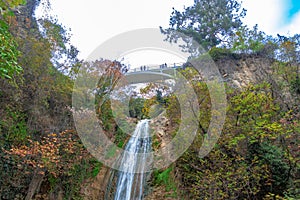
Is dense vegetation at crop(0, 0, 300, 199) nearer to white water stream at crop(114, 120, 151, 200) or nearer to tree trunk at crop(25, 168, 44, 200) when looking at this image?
tree trunk at crop(25, 168, 44, 200)

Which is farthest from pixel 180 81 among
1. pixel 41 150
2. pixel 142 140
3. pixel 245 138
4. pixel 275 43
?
pixel 275 43

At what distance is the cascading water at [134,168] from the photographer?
7297 millimetres

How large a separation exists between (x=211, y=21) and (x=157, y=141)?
294 inches

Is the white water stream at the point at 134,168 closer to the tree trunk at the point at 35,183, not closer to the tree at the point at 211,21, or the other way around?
the tree trunk at the point at 35,183

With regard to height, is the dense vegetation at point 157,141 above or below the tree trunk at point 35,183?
above

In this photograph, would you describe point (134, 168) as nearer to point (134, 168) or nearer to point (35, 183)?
point (134, 168)

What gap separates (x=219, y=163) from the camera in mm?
5887

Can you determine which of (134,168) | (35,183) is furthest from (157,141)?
(35,183)

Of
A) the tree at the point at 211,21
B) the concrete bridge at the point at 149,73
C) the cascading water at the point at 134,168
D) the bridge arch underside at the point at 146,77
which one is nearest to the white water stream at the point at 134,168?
the cascading water at the point at 134,168

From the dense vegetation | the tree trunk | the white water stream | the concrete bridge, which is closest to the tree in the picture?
the concrete bridge

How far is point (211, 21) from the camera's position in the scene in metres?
12.7

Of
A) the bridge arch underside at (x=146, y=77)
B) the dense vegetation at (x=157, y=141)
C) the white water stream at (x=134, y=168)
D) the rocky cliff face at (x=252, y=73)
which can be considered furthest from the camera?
the bridge arch underside at (x=146, y=77)

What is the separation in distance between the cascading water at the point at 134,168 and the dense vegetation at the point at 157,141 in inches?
17.9

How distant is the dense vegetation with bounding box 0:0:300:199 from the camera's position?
5559mm
